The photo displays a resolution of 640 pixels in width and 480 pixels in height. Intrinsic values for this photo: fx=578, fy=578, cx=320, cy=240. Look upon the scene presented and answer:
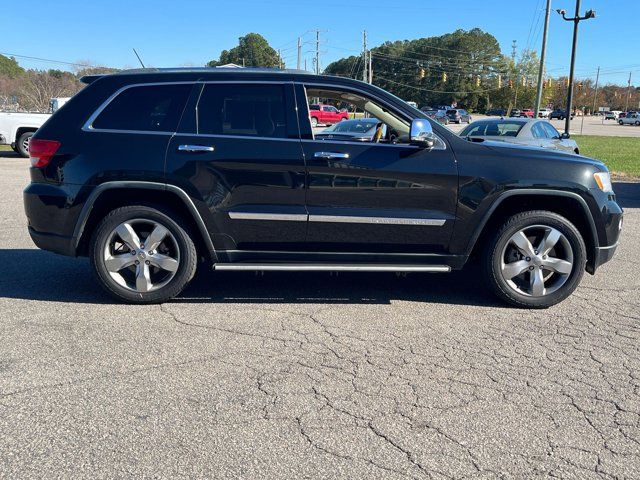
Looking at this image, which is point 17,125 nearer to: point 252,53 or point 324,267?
point 324,267

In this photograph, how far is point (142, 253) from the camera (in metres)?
4.81

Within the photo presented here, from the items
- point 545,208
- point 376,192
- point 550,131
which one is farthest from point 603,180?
point 550,131

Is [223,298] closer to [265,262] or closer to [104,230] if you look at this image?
[265,262]

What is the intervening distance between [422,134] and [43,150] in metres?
3.10

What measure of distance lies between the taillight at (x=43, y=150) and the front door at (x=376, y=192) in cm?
205

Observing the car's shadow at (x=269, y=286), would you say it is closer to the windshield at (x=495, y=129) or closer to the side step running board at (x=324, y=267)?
the side step running board at (x=324, y=267)

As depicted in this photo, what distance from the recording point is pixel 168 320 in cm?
458

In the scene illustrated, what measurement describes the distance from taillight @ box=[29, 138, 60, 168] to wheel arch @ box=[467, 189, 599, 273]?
3.53 metres

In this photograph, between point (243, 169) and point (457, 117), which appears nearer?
point (243, 169)

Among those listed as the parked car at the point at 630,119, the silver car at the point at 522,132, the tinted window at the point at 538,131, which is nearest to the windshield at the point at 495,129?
the silver car at the point at 522,132

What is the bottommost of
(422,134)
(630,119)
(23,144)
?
Answer: (23,144)

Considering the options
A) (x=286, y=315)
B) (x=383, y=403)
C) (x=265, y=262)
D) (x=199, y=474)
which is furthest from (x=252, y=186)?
(x=199, y=474)

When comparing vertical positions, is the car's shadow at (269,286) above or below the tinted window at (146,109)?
below

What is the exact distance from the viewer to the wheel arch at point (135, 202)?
4680 millimetres
